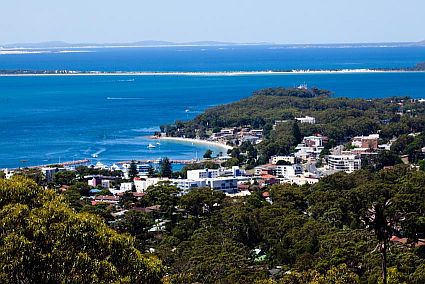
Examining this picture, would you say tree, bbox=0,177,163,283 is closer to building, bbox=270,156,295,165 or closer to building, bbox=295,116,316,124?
building, bbox=270,156,295,165

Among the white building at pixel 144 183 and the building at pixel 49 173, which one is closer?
the white building at pixel 144 183

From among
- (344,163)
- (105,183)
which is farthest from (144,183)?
(344,163)

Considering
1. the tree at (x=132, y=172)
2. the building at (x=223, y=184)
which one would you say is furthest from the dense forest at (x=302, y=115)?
the building at (x=223, y=184)

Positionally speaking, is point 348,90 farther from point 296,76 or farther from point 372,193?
point 372,193

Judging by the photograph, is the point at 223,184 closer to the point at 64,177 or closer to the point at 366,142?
the point at 64,177

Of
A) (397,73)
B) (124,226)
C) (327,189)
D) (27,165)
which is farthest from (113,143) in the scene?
(397,73)

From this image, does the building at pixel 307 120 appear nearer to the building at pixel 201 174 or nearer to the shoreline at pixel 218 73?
the building at pixel 201 174
